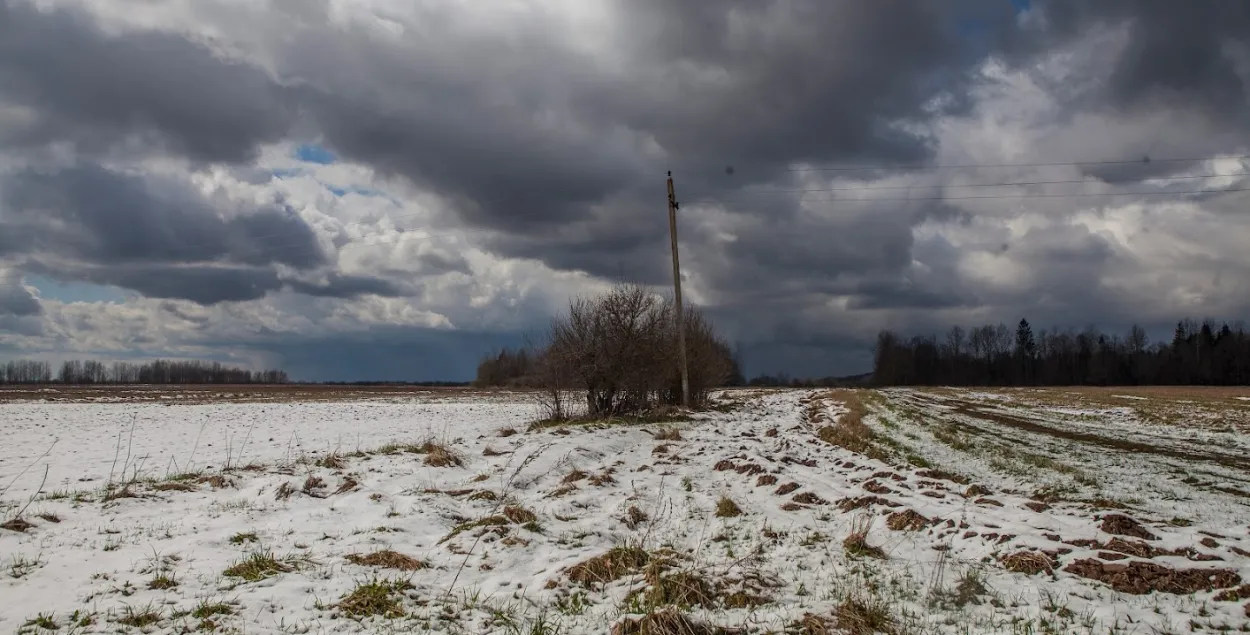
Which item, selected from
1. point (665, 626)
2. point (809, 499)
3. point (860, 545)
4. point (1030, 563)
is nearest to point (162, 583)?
point (665, 626)

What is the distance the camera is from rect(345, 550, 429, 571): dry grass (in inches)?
258

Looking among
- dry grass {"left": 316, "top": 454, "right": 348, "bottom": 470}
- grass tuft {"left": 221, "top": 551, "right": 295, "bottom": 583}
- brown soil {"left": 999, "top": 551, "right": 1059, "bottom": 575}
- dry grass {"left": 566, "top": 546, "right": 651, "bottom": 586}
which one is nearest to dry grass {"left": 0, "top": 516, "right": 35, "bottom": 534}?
grass tuft {"left": 221, "top": 551, "right": 295, "bottom": 583}

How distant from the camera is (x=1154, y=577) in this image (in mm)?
5812

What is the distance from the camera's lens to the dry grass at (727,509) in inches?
344

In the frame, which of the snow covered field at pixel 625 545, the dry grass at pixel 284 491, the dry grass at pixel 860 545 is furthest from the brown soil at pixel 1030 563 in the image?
the dry grass at pixel 284 491

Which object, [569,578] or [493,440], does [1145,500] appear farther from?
[493,440]

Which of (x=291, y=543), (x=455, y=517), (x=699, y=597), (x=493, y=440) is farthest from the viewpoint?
(x=493, y=440)

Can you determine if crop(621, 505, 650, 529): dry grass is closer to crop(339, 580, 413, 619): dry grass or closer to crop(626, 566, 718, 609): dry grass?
crop(626, 566, 718, 609): dry grass

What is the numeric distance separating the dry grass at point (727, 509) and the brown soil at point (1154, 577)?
3752 millimetres

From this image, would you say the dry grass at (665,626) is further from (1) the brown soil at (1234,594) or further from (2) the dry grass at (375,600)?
(1) the brown soil at (1234,594)

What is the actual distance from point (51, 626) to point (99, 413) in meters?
37.0

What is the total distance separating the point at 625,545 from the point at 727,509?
2.30m

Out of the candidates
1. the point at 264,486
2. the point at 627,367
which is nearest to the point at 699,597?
the point at 264,486

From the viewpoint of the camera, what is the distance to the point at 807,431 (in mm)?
20703
